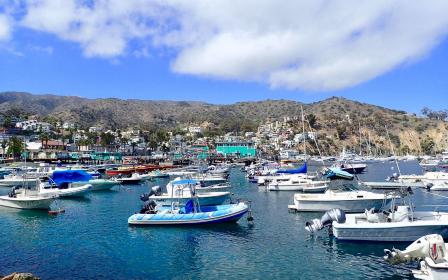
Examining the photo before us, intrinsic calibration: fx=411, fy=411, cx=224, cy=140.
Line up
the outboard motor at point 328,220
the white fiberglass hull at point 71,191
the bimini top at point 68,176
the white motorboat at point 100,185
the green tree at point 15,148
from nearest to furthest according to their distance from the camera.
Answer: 1. the outboard motor at point 328,220
2. the white fiberglass hull at point 71,191
3. the bimini top at point 68,176
4. the white motorboat at point 100,185
5. the green tree at point 15,148

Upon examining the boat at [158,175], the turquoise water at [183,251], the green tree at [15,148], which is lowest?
the turquoise water at [183,251]

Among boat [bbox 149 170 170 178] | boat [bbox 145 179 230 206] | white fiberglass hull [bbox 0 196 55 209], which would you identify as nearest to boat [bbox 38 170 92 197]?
white fiberglass hull [bbox 0 196 55 209]

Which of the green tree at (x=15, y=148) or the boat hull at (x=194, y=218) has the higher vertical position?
the green tree at (x=15, y=148)

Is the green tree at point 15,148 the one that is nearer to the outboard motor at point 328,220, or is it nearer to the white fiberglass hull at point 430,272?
the outboard motor at point 328,220

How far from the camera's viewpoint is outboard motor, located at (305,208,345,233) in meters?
32.1

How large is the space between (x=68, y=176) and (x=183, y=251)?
136 ft

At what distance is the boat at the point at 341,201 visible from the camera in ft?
139

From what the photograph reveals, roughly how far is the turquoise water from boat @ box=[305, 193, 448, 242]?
788 millimetres

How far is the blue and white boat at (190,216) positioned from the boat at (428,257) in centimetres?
1496

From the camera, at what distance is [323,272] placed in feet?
83.0

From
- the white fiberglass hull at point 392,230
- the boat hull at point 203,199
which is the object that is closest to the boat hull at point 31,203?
the boat hull at point 203,199

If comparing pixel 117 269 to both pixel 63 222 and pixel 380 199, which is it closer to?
pixel 63 222

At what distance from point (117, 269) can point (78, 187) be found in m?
39.4

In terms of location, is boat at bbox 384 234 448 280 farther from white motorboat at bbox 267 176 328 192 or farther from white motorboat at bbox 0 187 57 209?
white motorboat at bbox 0 187 57 209
